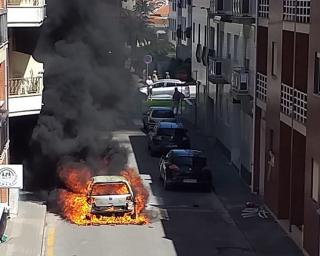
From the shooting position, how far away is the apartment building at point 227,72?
98.7 feet

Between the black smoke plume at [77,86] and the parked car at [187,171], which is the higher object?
the black smoke plume at [77,86]

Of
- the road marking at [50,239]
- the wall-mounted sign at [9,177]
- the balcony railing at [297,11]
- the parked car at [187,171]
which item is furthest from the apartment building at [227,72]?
the wall-mounted sign at [9,177]

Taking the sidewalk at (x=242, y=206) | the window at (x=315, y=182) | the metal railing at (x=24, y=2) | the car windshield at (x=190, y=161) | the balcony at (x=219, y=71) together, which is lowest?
the sidewalk at (x=242, y=206)

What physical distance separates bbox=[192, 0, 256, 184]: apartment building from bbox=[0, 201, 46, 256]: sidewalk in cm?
749

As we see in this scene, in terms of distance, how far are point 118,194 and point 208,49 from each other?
17751 millimetres

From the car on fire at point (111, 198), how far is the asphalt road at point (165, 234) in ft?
1.87

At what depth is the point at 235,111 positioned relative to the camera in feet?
110

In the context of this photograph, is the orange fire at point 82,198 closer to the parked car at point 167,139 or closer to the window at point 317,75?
the window at point 317,75

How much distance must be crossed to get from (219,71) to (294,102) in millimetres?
13362

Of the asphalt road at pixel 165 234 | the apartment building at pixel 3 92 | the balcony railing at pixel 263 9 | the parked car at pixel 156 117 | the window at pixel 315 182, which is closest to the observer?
the window at pixel 315 182

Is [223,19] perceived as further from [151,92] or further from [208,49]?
[151,92]

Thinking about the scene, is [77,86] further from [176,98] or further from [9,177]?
[176,98]

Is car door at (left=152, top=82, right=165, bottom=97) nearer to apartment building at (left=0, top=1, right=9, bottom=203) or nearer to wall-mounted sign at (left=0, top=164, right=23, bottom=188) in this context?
apartment building at (left=0, top=1, right=9, bottom=203)

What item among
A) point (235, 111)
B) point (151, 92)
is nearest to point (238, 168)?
point (235, 111)
